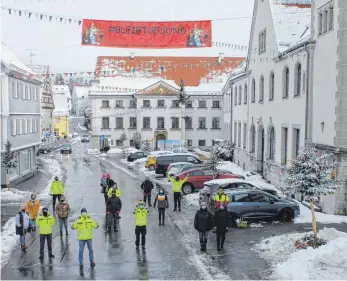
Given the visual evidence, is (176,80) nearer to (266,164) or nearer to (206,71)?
(206,71)

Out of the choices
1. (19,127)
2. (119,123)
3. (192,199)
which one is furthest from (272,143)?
(119,123)

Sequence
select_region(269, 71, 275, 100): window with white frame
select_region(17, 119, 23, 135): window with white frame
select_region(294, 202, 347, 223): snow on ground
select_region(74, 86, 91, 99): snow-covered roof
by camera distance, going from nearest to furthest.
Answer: select_region(294, 202, 347, 223): snow on ground → select_region(269, 71, 275, 100): window with white frame → select_region(17, 119, 23, 135): window with white frame → select_region(74, 86, 91, 99): snow-covered roof

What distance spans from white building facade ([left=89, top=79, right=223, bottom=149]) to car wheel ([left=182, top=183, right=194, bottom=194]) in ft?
130

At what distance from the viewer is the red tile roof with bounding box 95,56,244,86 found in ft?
235

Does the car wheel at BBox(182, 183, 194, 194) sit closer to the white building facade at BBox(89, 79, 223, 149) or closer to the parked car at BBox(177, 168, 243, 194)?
the parked car at BBox(177, 168, 243, 194)

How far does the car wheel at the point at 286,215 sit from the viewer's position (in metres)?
20.1

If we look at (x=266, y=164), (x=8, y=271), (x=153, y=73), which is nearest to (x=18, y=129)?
(x=266, y=164)

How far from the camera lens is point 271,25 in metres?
31.5

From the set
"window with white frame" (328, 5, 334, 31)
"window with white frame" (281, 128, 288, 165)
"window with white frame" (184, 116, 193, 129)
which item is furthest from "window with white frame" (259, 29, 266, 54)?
"window with white frame" (184, 116, 193, 129)

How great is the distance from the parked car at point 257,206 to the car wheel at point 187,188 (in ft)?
29.2

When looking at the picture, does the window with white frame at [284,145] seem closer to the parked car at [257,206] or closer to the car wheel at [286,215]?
the parked car at [257,206]

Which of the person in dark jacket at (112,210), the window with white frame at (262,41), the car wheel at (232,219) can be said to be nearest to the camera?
the person in dark jacket at (112,210)

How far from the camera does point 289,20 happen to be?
30.8 meters

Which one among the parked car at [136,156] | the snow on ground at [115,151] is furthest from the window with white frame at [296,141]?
the snow on ground at [115,151]
